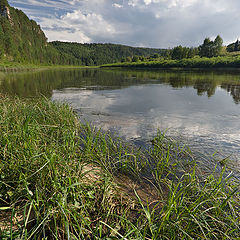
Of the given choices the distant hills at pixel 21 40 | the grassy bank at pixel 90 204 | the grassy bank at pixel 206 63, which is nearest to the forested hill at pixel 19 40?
the distant hills at pixel 21 40

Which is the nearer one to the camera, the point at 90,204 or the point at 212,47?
the point at 90,204

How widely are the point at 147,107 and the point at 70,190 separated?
Answer: 7.58 m

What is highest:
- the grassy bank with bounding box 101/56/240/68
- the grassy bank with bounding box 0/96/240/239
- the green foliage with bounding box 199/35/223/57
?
the green foliage with bounding box 199/35/223/57

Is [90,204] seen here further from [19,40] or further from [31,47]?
[31,47]

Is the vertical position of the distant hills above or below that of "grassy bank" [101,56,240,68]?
above

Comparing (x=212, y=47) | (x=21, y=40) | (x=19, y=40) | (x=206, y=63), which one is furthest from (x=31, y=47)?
(x=212, y=47)

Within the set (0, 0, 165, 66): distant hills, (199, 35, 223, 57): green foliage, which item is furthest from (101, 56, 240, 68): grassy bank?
(0, 0, 165, 66): distant hills

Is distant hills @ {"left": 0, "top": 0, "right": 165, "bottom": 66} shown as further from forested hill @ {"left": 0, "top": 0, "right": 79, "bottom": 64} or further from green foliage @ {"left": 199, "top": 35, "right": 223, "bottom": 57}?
Answer: green foliage @ {"left": 199, "top": 35, "right": 223, "bottom": 57}

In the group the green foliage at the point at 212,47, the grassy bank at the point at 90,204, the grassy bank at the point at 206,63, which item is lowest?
the grassy bank at the point at 90,204

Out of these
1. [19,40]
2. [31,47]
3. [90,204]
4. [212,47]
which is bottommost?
[90,204]

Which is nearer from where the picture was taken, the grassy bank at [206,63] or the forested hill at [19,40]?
the grassy bank at [206,63]

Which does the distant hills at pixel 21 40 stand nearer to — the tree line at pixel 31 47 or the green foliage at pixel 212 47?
the tree line at pixel 31 47

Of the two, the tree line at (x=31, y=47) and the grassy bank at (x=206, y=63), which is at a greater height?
the tree line at (x=31, y=47)

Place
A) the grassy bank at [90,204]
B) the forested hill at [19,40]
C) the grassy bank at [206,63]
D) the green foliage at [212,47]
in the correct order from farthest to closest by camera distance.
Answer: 1. the green foliage at [212,47]
2. the forested hill at [19,40]
3. the grassy bank at [206,63]
4. the grassy bank at [90,204]
